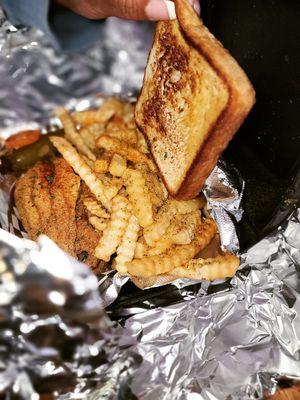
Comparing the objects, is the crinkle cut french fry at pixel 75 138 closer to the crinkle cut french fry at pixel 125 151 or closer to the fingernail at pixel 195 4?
the crinkle cut french fry at pixel 125 151

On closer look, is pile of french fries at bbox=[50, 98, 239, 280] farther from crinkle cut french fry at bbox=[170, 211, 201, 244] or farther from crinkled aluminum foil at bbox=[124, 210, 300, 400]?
crinkled aluminum foil at bbox=[124, 210, 300, 400]

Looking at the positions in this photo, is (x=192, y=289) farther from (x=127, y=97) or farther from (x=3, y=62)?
(x=3, y=62)

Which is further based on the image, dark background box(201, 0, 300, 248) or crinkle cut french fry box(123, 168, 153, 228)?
crinkle cut french fry box(123, 168, 153, 228)

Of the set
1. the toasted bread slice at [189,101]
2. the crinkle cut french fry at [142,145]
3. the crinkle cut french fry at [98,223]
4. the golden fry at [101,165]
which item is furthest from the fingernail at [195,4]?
the crinkle cut french fry at [98,223]

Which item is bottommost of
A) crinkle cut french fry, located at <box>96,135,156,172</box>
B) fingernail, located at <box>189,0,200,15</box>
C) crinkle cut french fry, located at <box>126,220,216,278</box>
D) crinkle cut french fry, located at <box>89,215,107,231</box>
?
crinkle cut french fry, located at <box>89,215,107,231</box>

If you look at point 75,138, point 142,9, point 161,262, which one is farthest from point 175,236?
point 142,9

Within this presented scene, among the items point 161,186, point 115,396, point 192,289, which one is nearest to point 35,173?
point 161,186

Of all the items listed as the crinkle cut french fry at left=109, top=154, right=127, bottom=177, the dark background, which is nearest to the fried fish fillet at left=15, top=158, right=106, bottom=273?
the crinkle cut french fry at left=109, top=154, right=127, bottom=177
